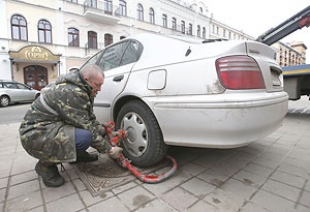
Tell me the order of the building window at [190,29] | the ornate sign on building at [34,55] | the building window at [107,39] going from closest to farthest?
1. the ornate sign on building at [34,55]
2. the building window at [107,39]
3. the building window at [190,29]

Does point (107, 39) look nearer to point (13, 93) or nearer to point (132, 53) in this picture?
point (13, 93)

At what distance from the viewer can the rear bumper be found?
138cm

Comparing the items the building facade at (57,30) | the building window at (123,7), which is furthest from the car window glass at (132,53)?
the building window at (123,7)

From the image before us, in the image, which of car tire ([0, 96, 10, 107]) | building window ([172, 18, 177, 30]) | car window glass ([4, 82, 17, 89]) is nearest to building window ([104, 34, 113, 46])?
building window ([172, 18, 177, 30])

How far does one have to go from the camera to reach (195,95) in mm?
1509

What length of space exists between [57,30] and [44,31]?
89 centimetres

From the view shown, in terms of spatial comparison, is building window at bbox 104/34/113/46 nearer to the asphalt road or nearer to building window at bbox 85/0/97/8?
building window at bbox 85/0/97/8

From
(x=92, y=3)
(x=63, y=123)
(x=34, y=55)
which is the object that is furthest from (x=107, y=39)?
(x=63, y=123)

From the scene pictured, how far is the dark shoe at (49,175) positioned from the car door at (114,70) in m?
0.87

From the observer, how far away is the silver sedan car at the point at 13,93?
30.4 feet

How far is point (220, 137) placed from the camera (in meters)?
1.45

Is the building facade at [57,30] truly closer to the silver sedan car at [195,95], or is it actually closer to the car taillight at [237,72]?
the silver sedan car at [195,95]

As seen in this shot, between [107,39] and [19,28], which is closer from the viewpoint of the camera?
[19,28]

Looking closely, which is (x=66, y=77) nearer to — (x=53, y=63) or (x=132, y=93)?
(x=132, y=93)
